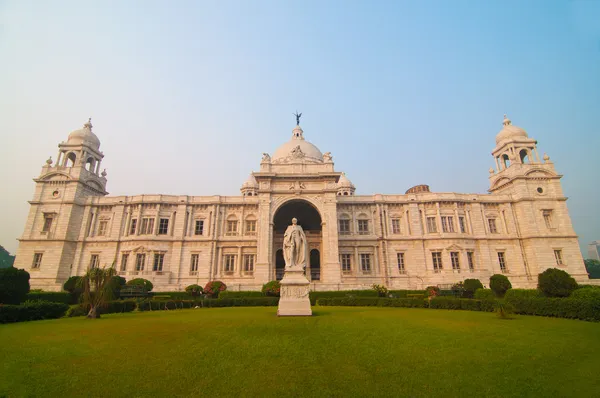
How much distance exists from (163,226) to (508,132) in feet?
158

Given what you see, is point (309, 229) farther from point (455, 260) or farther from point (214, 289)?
point (455, 260)

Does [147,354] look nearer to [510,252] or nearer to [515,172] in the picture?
[510,252]

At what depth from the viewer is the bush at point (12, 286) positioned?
744 inches

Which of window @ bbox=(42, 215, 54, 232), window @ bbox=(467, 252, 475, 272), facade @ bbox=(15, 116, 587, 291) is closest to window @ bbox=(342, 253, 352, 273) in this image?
facade @ bbox=(15, 116, 587, 291)

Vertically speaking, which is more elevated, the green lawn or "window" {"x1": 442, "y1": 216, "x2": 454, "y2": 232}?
"window" {"x1": 442, "y1": 216, "x2": 454, "y2": 232}

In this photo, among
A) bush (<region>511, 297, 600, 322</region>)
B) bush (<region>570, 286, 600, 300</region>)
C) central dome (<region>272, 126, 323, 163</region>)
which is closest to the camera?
bush (<region>511, 297, 600, 322</region>)

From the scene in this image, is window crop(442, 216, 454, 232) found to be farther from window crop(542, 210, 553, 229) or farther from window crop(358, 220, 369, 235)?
window crop(542, 210, 553, 229)

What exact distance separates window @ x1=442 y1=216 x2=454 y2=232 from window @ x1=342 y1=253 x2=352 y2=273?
12.3m

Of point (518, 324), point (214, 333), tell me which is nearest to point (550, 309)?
point (518, 324)

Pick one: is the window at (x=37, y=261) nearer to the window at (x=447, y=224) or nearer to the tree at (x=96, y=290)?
the tree at (x=96, y=290)

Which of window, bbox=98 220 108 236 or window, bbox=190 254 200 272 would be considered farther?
window, bbox=98 220 108 236

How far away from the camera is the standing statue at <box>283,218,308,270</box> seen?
15.2 m

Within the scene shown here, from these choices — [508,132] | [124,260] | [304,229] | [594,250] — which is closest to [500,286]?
[304,229]

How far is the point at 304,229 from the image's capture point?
41344 mm
